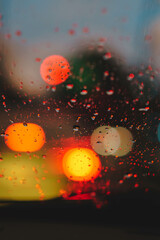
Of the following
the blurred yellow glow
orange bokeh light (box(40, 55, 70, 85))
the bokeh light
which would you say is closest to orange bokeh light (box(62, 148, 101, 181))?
the blurred yellow glow

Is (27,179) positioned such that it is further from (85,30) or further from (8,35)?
(85,30)

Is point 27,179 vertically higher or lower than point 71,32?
lower

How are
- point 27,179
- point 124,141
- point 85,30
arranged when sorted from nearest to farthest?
point 85,30
point 27,179
point 124,141

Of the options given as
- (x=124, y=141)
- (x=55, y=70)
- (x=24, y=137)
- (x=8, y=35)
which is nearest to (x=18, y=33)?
(x=8, y=35)

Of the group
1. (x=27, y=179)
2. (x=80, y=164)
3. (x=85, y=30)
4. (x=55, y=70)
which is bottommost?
(x=27, y=179)

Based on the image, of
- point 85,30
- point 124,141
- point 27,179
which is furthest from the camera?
point 124,141

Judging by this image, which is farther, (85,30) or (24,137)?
(24,137)

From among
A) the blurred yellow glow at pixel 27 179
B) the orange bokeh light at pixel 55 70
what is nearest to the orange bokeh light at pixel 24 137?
the blurred yellow glow at pixel 27 179
